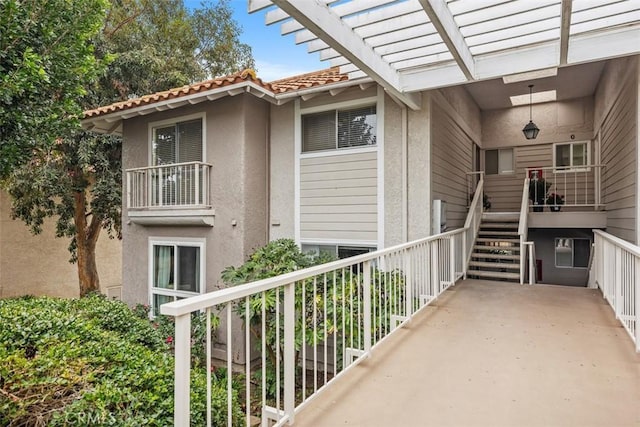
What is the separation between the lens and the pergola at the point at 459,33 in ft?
13.0

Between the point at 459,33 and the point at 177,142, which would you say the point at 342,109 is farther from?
the point at 177,142

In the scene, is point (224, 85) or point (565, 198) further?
point (565, 198)

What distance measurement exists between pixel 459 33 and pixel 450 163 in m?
3.96

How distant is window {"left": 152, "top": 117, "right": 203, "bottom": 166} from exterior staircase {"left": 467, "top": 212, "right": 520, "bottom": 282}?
6418 millimetres

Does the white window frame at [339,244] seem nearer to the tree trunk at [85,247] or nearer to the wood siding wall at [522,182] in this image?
the wood siding wall at [522,182]

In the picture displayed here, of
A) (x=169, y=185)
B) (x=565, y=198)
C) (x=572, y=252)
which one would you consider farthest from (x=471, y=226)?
(x=169, y=185)

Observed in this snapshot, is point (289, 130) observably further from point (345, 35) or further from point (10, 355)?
point (10, 355)

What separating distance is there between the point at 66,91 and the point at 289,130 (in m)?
4.18

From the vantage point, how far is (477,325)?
178 inches

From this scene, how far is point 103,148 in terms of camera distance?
34.3 feet

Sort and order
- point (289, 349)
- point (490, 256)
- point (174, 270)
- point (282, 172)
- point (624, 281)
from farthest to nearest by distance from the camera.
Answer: point (174, 270) → point (490, 256) → point (282, 172) → point (624, 281) → point (289, 349)

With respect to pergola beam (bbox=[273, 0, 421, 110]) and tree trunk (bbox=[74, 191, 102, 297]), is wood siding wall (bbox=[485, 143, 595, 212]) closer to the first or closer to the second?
pergola beam (bbox=[273, 0, 421, 110])

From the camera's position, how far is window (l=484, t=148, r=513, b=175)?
1128 centimetres

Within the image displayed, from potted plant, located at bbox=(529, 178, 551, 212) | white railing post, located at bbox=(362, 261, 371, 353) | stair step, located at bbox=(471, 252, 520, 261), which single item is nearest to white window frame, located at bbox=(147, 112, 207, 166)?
white railing post, located at bbox=(362, 261, 371, 353)
